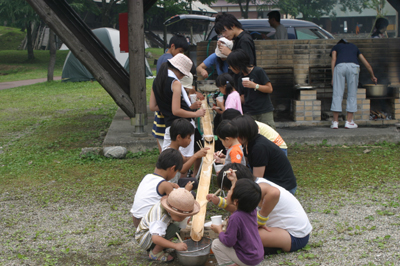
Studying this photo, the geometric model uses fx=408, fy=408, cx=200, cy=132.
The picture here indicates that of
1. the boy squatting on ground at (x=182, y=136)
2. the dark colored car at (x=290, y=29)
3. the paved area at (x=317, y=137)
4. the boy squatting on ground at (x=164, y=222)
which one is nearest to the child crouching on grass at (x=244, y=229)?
the boy squatting on ground at (x=164, y=222)

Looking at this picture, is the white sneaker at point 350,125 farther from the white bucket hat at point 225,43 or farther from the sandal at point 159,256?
the sandal at point 159,256

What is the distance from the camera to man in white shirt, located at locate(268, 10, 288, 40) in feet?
27.0

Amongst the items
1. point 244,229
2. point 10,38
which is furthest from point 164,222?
point 10,38

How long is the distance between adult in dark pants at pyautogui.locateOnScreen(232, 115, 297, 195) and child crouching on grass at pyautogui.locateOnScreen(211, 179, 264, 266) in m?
0.73

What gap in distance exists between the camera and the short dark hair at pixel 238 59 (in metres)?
4.97

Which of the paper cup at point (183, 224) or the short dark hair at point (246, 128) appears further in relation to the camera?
the short dark hair at point (246, 128)

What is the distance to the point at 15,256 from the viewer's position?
3.45m

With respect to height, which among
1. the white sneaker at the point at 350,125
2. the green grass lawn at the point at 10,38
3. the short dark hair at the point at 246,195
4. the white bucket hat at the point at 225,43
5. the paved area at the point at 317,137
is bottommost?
the paved area at the point at 317,137

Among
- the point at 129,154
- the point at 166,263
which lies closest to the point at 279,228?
the point at 166,263

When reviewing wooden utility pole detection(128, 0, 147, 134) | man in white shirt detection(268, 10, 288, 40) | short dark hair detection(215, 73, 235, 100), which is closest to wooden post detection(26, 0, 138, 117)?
wooden utility pole detection(128, 0, 147, 134)

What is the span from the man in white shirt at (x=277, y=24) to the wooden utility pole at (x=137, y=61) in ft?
9.16

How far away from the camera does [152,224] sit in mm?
3256

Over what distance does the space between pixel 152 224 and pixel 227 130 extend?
1.17 metres

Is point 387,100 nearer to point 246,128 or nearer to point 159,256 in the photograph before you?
point 246,128
